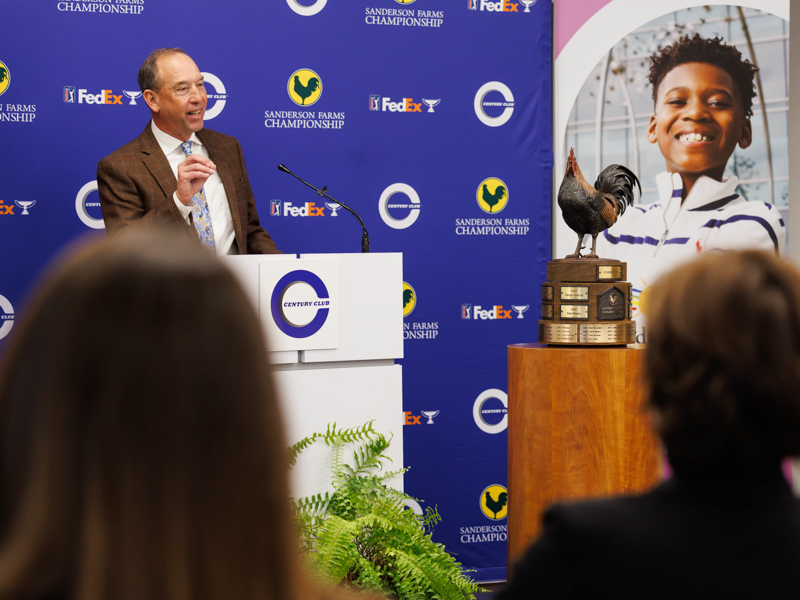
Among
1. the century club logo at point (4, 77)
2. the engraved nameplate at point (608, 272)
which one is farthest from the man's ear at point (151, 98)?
the engraved nameplate at point (608, 272)

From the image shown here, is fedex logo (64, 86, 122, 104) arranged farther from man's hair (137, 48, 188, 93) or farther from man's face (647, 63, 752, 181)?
man's face (647, 63, 752, 181)

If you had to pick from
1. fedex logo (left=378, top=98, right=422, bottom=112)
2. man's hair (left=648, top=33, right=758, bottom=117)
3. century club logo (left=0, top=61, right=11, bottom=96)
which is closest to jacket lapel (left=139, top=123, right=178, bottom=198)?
century club logo (left=0, top=61, right=11, bottom=96)

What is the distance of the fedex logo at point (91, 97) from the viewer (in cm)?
419

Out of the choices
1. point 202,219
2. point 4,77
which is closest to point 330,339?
point 202,219

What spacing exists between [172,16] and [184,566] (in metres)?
4.23

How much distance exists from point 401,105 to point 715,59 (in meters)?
1.96

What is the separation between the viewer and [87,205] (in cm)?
427

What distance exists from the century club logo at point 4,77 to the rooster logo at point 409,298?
2365 mm


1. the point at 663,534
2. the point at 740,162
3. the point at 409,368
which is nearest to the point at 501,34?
the point at 740,162

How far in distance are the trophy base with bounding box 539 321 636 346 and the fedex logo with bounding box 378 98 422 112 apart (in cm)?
199

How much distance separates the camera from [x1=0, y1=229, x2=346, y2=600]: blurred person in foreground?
592 mm

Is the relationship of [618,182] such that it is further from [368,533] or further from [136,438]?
[136,438]

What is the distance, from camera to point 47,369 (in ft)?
1.98

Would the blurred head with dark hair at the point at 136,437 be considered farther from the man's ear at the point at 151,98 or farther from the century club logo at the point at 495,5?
the century club logo at the point at 495,5
